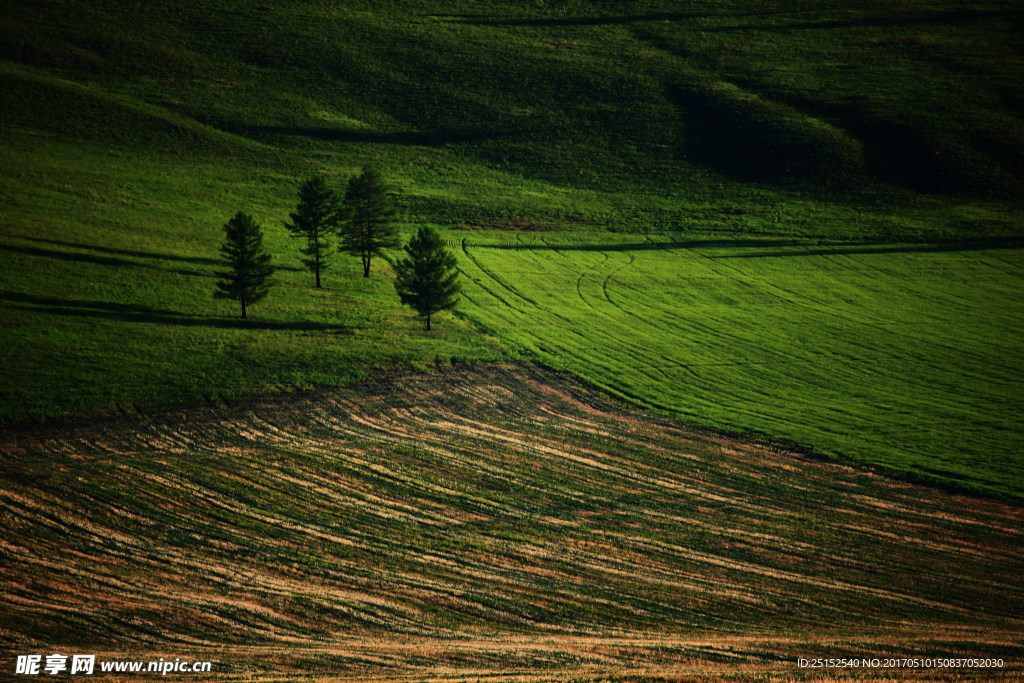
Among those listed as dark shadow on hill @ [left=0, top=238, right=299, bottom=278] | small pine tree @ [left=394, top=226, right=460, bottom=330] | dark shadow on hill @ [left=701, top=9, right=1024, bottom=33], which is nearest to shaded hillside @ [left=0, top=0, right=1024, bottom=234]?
dark shadow on hill @ [left=701, top=9, right=1024, bottom=33]

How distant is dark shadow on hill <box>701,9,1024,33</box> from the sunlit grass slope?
68.6 meters

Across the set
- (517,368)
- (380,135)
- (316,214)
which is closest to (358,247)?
(316,214)

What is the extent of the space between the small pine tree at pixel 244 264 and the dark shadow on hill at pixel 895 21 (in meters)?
101

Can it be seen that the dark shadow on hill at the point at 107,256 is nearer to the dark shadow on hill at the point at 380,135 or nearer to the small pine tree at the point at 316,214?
the small pine tree at the point at 316,214

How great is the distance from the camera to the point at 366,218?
65.1 metres

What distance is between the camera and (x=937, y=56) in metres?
124

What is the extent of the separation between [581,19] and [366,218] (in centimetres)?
8578

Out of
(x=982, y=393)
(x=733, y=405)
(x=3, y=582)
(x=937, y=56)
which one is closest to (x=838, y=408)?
(x=733, y=405)

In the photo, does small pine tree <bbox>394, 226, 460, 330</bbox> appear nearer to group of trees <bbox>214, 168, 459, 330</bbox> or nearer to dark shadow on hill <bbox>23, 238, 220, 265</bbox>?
group of trees <bbox>214, 168, 459, 330</bbox>

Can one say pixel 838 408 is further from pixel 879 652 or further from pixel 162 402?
pixel 162 402

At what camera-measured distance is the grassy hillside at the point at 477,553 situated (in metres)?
23.9

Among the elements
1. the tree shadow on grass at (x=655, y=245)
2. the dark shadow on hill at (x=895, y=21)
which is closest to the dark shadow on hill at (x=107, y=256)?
the tree shadow on grass at (x=655, y=245)

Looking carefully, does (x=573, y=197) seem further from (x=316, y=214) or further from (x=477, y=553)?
(x=477, y=553)

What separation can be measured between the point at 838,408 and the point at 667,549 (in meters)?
18.6
